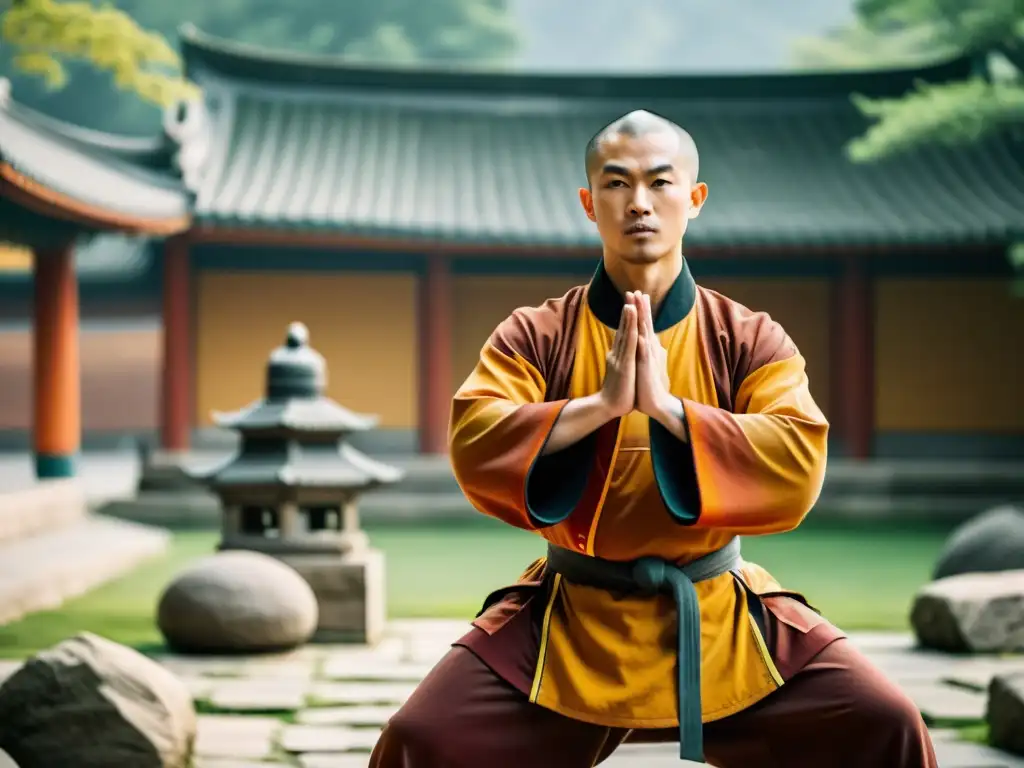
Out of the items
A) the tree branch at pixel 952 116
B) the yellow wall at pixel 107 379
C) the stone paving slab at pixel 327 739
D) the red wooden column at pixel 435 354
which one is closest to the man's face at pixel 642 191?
the stone paving slab at pixel 327 739

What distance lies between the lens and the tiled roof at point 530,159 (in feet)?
44.8

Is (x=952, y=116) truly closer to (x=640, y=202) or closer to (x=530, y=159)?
(x=530, y=159)

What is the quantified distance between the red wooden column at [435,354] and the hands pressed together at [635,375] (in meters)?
11.9

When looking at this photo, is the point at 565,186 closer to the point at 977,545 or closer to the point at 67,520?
Result: the point at 67,520

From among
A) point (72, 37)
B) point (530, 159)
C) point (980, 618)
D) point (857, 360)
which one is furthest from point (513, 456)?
point (530, 159)

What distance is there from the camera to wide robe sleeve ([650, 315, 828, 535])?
227 cm

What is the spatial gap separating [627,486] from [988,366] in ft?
44.0

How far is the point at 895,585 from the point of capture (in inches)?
341

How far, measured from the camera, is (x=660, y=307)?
2549 millimetres

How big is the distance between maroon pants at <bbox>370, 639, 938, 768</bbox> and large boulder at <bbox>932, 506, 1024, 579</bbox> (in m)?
4.88

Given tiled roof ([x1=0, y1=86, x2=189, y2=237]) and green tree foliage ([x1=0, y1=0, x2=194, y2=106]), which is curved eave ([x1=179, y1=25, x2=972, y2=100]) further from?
green tree foliage ([x1=0, y1=0, x2=194, y2=106])

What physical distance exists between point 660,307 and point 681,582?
55cm

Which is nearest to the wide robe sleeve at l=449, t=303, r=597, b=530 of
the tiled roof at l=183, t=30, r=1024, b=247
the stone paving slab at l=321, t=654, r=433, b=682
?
the stone paving slab at l=321, t=654, r=433, b=682

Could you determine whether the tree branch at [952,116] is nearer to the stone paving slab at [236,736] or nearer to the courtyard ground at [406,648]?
the courtyard ground at [406,648]
